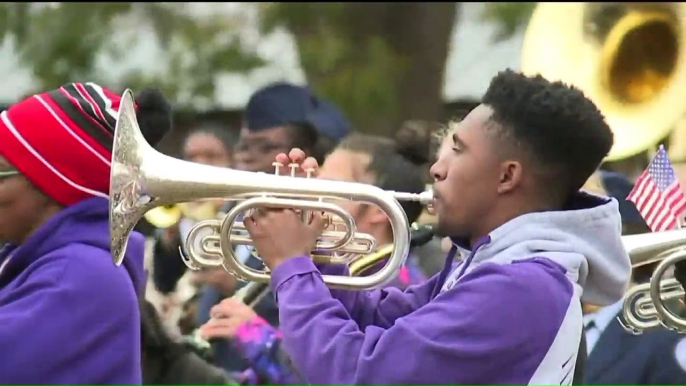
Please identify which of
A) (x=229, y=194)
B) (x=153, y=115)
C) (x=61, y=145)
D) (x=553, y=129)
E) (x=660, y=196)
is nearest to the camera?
(x=553, y=129)

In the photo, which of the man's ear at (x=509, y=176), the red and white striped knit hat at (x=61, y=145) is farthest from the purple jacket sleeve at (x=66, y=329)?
the man's ear at (x=509, y=176)

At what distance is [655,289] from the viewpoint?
3018mm

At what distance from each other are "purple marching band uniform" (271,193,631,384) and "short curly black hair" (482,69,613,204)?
Result: 9 centimetres

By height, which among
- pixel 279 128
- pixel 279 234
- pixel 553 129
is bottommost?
pixel 279 128

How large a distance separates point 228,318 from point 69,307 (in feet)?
4.79

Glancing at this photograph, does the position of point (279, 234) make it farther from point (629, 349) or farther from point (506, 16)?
point (506, 16)

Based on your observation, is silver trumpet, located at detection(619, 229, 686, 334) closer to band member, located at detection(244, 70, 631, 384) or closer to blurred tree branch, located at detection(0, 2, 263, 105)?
band member, located at detection(244, 70, 631, 384)

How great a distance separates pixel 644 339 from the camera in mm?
4195

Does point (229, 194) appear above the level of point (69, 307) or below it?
above

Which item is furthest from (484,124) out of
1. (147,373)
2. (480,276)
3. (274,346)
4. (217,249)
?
(274,346)

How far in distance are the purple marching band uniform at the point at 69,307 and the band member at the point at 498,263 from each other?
375mm

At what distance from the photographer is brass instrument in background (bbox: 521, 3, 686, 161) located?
5031 millimetres

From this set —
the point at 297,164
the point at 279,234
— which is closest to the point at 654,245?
the point at 297,164

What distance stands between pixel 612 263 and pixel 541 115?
36 cm
